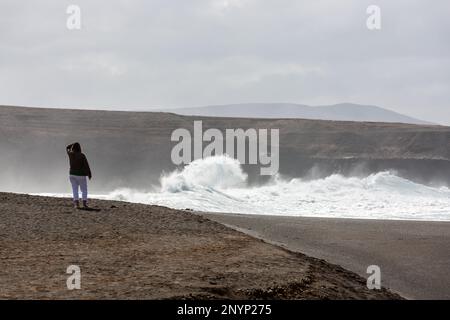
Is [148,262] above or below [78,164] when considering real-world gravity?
below

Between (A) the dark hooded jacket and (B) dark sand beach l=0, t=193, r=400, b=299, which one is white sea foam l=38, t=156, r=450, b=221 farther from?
(B) dark sand beach l=0, t=193, r=400, b=299

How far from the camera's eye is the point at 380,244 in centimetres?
1545

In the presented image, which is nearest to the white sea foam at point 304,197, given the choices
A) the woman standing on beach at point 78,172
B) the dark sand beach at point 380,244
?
the dark sand beach at point 380,244

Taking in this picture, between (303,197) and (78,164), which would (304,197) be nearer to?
(303,197)

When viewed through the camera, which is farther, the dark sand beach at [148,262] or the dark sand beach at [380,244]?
the dark sand beach at [380,244]

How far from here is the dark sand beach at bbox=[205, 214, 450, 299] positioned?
37.6 feet

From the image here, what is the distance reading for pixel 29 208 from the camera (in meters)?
16.5

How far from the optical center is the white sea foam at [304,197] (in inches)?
1067

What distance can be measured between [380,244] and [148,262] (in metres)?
6.57

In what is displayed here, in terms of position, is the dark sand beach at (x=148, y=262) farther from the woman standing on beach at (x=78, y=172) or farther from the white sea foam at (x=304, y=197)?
the white sea foam at (x=304, y=197)

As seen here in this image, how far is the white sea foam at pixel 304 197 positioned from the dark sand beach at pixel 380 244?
5.98m

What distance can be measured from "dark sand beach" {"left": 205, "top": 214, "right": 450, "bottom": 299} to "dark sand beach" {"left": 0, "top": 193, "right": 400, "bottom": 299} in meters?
0.88

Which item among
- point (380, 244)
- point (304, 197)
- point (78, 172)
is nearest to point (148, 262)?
point (380, 244)
